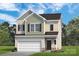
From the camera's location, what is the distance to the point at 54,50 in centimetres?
1341

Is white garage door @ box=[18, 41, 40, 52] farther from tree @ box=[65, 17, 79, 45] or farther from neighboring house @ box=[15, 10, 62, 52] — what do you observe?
tree @ box=[65, 17, 79, 45]

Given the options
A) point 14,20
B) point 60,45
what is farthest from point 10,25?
point 60,45

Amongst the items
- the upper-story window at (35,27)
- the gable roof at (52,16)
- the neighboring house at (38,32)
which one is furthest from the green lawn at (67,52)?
the gable roof at (52,16)

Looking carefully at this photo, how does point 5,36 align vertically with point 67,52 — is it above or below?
above

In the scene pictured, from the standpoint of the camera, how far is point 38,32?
13.5 meters

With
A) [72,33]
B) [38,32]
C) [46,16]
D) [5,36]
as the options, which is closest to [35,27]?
[38,32]

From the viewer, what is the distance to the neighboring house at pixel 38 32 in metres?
13.4

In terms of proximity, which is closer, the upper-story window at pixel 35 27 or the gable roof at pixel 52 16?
the gable roof at pixel 52 16

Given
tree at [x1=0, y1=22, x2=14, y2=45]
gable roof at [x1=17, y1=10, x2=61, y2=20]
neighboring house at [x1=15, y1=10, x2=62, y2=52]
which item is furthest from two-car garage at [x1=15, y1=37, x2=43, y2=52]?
gable roof at [x1=17, y1=10, x2=61, y2=20]

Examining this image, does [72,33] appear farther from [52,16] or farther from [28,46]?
[28,46]

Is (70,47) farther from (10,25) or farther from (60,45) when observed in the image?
(10,25)

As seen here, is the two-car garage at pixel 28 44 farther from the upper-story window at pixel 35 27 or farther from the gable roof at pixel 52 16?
the gable roof at pixel 52 16

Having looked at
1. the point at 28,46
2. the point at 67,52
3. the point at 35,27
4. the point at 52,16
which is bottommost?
the point at 67,52

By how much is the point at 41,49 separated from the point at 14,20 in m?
0.70
